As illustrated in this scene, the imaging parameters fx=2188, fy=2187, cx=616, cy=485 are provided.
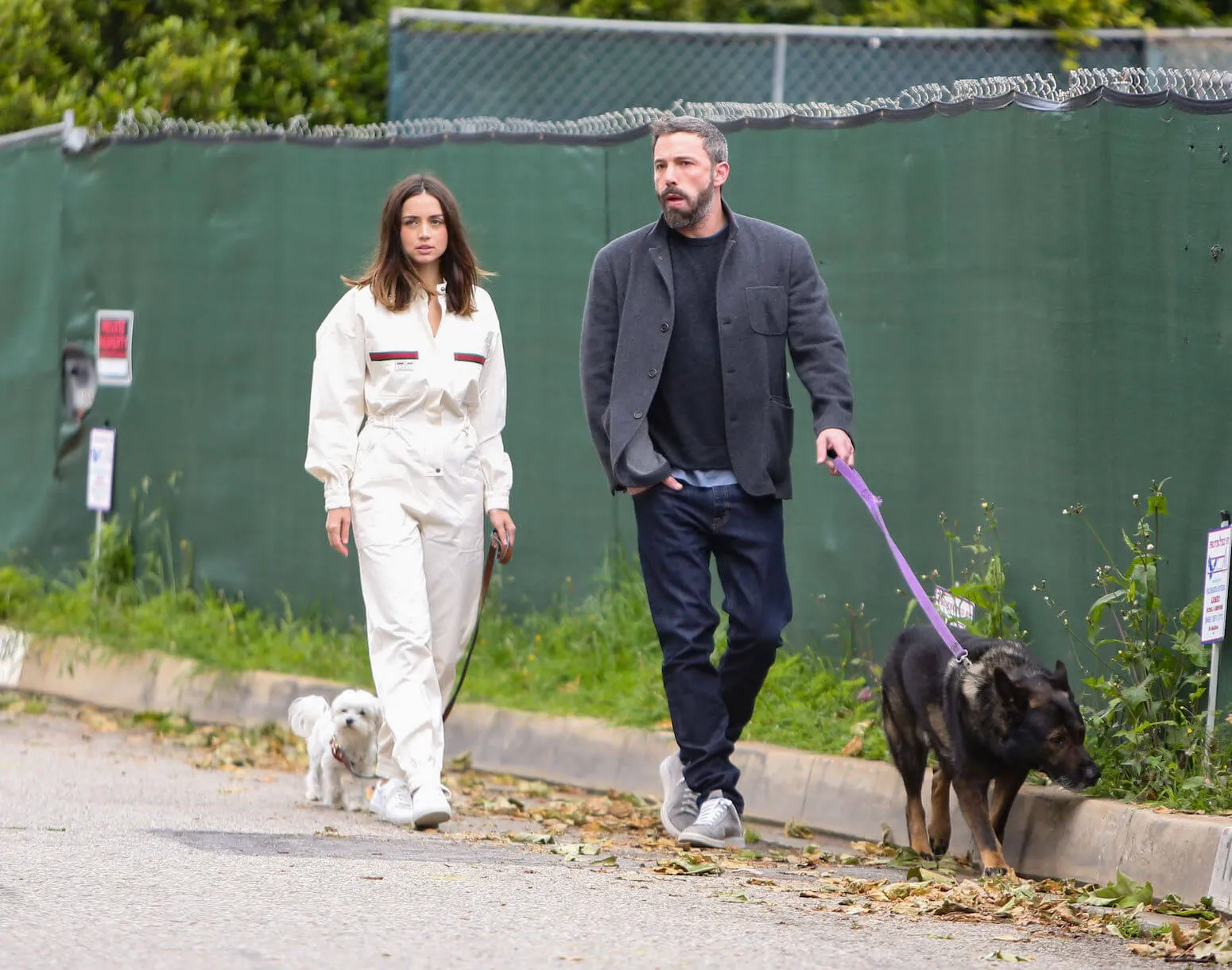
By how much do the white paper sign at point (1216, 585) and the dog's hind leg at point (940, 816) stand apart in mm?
1030

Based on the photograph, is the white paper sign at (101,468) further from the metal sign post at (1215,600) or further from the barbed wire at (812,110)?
the metal sign post at (1215,600)

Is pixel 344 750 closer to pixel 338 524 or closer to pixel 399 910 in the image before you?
pixel 338 524

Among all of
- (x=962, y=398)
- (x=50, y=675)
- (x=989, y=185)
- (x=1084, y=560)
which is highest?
(x=989, y=185)

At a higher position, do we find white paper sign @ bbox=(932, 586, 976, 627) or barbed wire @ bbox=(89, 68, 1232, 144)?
barbed wire @ bbox=(89, 68, 1232, 144)

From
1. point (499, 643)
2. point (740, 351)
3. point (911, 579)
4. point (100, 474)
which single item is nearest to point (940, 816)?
point (911, 579)

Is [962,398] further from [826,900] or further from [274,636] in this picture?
[274,636]

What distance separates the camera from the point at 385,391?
294 inches

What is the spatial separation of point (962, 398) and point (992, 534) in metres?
0.56

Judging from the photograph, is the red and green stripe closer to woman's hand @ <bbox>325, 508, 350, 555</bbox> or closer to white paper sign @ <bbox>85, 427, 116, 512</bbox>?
woman's hand @ <bbox>325, 508, 350, 555</bbox>

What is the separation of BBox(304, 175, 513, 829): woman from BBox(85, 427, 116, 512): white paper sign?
4.88m

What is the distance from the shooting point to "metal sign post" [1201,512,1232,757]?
6832 millimetres

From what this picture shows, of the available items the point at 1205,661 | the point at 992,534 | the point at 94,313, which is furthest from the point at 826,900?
the point at 94,313

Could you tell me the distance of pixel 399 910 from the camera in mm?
5359

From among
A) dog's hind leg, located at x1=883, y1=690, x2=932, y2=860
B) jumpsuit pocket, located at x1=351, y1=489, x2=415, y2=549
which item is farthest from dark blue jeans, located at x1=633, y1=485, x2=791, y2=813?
jumpsuit pocket, located at x1=351, y1=489, x2=415, y2=549
